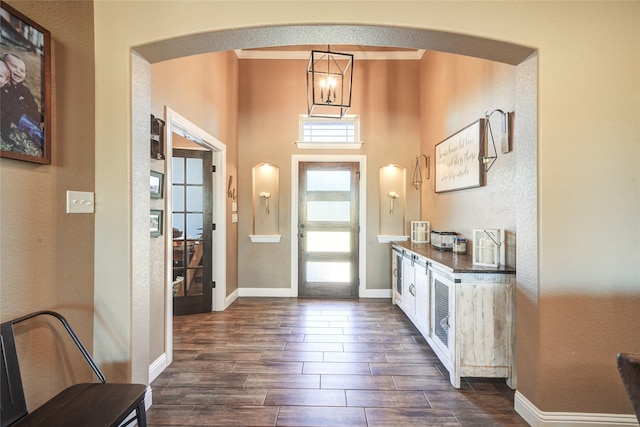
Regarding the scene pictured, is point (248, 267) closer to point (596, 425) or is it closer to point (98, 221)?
point (98, 221)

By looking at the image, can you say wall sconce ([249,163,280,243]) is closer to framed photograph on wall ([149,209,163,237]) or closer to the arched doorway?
framed photograph on wall ([149,209,163,237])

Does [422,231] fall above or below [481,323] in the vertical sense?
above

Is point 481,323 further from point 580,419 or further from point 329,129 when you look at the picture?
point 329,129

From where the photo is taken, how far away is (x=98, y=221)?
177 cm

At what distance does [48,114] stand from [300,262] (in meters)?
3.51

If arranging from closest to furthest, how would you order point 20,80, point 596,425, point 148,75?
point 20,80
point 596,425
point 148,75

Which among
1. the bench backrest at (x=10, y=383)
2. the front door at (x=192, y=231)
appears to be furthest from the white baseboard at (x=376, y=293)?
the bench backrest at (x=10, y=383)

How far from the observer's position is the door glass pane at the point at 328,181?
4598 millimetres

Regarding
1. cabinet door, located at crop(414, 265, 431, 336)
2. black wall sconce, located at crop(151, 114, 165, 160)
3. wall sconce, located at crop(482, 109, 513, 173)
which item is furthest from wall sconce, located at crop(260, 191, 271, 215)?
wall sconce, located at crop(482, 109, 513, 173)

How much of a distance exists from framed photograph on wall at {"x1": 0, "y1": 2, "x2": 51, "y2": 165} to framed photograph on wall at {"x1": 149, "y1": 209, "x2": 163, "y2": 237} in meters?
0.92

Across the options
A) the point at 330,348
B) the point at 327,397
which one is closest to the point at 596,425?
the point at 327,397

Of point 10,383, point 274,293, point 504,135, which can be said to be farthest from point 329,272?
point 10,383

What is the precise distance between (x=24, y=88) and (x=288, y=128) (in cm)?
341

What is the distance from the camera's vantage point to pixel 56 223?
1545 millimetres
